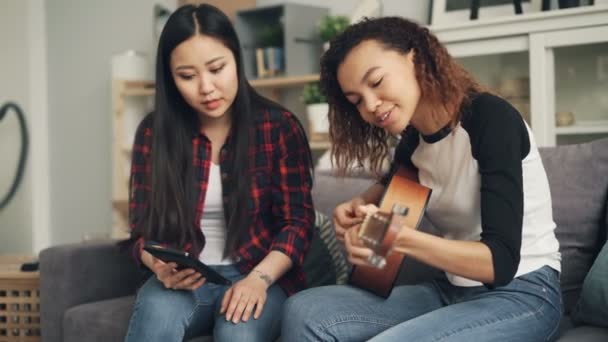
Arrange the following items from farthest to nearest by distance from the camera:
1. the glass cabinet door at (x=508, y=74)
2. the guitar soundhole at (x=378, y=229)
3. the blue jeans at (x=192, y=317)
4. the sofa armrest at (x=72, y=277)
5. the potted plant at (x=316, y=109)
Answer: the potted plant at (x=316, y=109) → the glass cabinet door at (x=508, y=74) → the sofa armrest at (x=72, y=277) → the blue jeans at (x=192, y=317) → the guitar soundhole at (x=378, y=229)

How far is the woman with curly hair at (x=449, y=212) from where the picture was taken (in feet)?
3.57

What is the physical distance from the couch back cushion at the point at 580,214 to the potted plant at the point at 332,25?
1332mm

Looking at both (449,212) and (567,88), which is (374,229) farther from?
(567,88)

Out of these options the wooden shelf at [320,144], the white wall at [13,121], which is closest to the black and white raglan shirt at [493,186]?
the wooden shelf at [320,144]

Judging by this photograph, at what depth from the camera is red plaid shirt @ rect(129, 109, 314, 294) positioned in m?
1.52

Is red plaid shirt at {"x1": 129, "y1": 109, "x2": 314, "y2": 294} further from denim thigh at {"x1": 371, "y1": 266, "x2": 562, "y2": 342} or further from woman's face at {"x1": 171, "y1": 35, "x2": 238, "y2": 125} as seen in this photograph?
denim thigh at {"x1": 371, "y1": 266, "x2": 562, "y2": 342}

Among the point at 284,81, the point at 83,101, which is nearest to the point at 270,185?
the point at 284,81

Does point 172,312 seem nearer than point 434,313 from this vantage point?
No

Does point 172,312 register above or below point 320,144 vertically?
below

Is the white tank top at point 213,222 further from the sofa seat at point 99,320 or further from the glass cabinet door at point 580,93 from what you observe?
the glass cabinet door at point 580,93

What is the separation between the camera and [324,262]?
171 cm

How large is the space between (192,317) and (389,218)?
A: 22.8 inches

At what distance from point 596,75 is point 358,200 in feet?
3.52

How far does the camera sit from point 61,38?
388 centimetres
